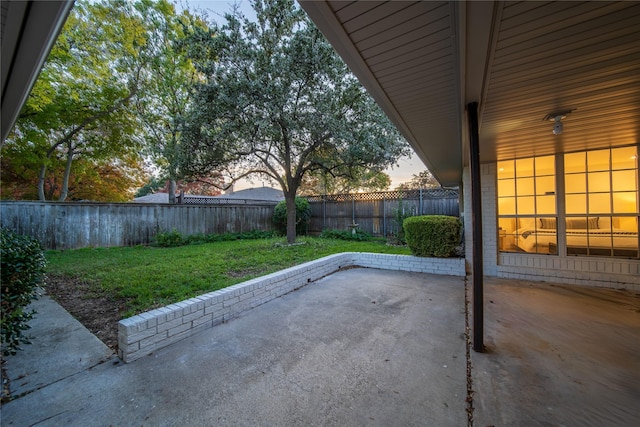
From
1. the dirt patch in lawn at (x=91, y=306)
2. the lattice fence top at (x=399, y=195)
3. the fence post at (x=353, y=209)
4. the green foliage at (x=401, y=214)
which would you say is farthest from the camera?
the fence post at (x=353, y=209)

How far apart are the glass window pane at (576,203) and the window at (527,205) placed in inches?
7.1

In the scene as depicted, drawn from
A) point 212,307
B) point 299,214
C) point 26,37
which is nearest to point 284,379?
point 212,307

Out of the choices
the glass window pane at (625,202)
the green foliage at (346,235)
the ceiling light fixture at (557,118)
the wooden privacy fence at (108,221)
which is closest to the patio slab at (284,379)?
the ceiling light fixture at (557,118)

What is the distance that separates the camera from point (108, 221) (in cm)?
757

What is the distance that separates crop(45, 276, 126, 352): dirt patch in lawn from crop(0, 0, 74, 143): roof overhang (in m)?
2.27

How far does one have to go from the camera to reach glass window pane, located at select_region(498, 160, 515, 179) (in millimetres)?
4855

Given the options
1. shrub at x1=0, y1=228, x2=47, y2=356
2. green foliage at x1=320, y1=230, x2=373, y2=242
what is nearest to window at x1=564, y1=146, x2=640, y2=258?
green foliage at x1=320, y1=230, x2=373, y2=242

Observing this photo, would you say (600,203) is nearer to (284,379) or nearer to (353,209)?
(284,379)

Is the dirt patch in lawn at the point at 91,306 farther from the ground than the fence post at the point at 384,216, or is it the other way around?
the fence post at the point at 384,216

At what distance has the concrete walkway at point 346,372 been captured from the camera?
157 centimetres

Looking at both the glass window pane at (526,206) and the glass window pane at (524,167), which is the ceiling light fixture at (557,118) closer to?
the glass window pane at (524,167)

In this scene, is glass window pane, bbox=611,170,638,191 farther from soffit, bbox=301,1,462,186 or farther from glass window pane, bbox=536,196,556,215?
soffit, bbox=301,1,462,186

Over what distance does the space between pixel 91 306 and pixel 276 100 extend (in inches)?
196

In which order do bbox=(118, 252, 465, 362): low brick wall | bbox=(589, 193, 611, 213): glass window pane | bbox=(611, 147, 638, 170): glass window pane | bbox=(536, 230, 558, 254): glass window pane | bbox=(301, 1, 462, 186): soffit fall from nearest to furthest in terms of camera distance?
bbox=(301, 1, 462, 186): soffit
bbox=(118, 252, 465, 362): low brick wall
bbox=(611, 147, 638, 170): glass window pane
bbox=(589, 193, 611, 213): glass window pane
bbox=(536, 230, 558, 254): glass window pane
